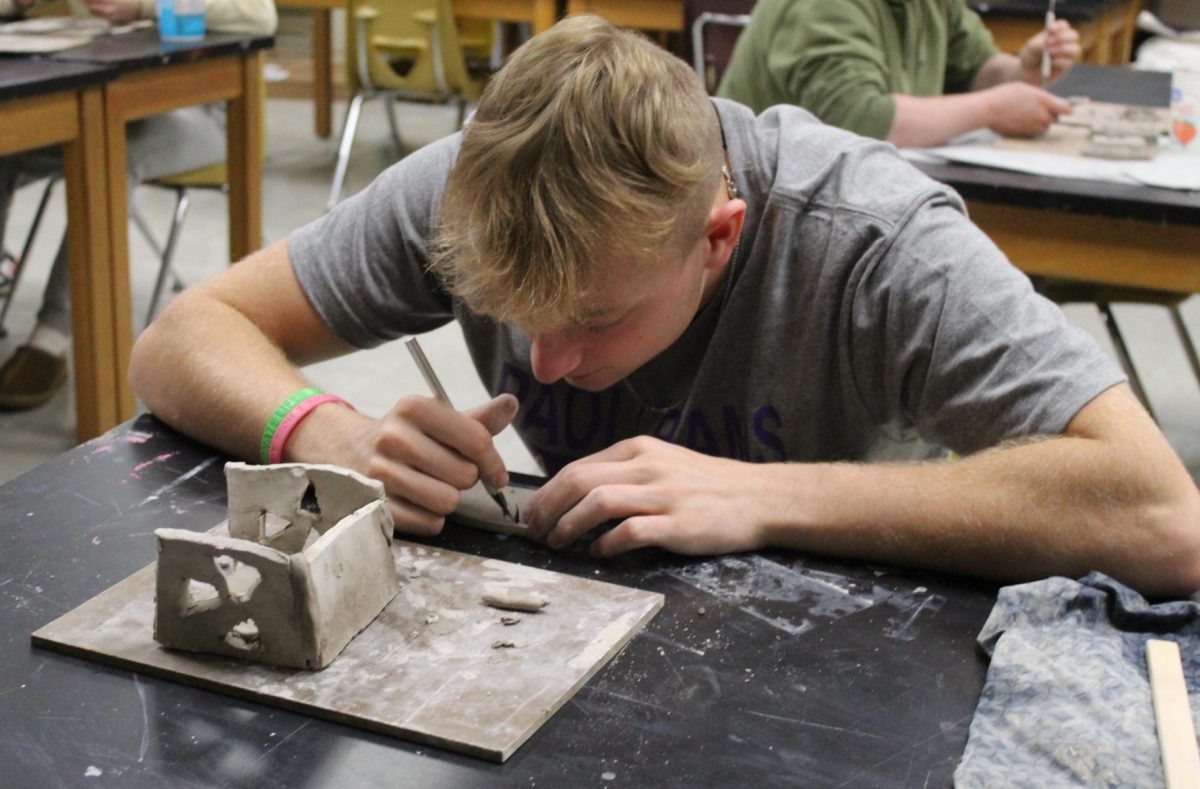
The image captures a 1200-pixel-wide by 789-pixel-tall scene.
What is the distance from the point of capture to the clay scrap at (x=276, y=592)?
2.79ft

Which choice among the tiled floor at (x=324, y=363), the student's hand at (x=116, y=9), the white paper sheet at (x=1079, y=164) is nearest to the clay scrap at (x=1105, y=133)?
the white paper sheet at (x=1079, y=164)

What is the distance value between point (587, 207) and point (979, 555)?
0.43 m

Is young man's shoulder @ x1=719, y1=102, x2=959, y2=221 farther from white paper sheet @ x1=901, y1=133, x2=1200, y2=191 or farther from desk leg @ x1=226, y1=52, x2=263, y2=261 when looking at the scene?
desk leg @ x1=226, y1=52, x2=263, y2=261

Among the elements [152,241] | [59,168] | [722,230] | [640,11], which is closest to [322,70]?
[640,11]

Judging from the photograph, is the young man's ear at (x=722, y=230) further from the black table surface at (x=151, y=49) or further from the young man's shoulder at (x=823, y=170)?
the black table surface at (x=151, y=49)

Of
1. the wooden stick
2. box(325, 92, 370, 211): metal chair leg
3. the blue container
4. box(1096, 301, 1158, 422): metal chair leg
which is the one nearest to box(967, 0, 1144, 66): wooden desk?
box(1096, 301, 1158, 422): metal chair leg

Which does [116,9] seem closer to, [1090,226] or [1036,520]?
[1090,226]

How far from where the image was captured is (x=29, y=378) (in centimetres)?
305

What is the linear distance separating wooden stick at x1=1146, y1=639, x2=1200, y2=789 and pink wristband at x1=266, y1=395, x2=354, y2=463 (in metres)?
0.73

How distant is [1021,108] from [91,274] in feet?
5.99

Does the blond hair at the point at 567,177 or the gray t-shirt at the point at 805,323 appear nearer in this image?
the blond hair at the point at 567,177

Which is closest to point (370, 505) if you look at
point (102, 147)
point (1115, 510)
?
point (1115, 510)

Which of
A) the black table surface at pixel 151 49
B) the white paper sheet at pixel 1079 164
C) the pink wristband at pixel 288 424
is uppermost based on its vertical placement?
the black table surface at pixel 151 49

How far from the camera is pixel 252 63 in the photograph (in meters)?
3.06
